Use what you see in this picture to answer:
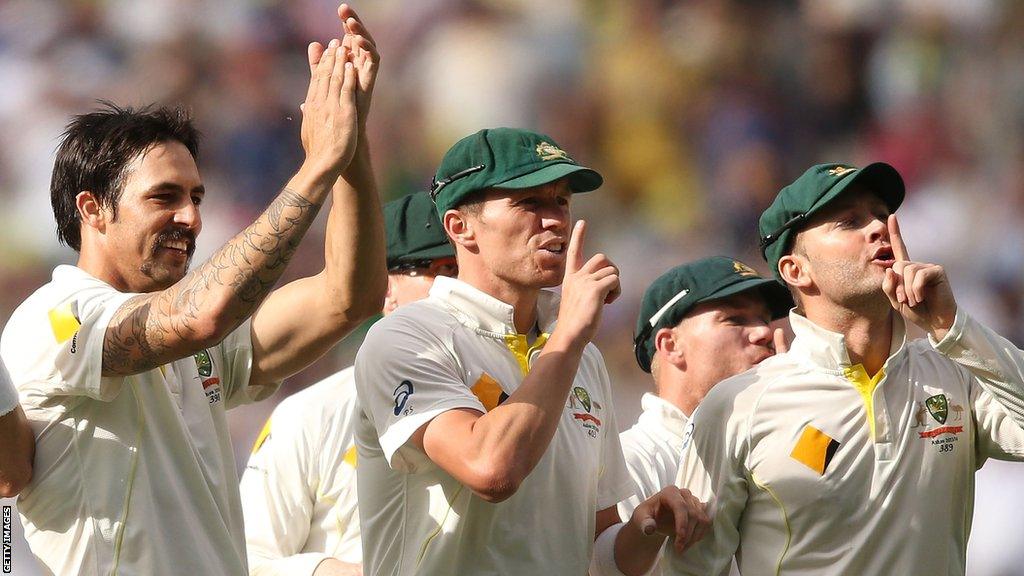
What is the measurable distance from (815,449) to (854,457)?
0.10 m

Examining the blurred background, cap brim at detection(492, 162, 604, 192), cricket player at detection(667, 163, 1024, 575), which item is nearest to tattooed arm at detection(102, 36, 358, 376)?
cap brim at detection(492, 162, 604, 192)

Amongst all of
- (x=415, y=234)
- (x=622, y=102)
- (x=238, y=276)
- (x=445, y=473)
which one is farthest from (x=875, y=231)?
(x=622, y=102)

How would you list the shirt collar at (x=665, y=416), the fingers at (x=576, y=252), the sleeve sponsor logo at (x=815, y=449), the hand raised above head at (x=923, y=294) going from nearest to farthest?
the fingers at (x=576, y=252), the hand raised above head at (x=923, y=294), the sleeve sponsor logo at (x=815, y=449), the shirt collar at (x=665, y=416)

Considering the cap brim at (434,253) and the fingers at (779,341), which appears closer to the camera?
the fingers at (779,341)

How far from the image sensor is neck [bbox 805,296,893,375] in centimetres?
383

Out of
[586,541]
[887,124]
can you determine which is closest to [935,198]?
[887,124]

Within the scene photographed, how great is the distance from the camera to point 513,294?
11.6 feet

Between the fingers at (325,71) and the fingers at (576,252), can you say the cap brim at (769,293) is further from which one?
the fingers at (325,71)

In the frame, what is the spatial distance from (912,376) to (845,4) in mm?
5720

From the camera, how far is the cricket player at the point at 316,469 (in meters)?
4.68

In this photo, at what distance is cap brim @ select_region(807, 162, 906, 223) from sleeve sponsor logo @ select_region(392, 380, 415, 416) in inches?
54.1

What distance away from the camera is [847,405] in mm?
3738

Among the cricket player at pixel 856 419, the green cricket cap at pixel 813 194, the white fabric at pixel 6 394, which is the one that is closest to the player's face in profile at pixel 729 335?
the green cricket cap at pixel 813 194

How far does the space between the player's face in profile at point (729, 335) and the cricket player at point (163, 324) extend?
1598 mm
